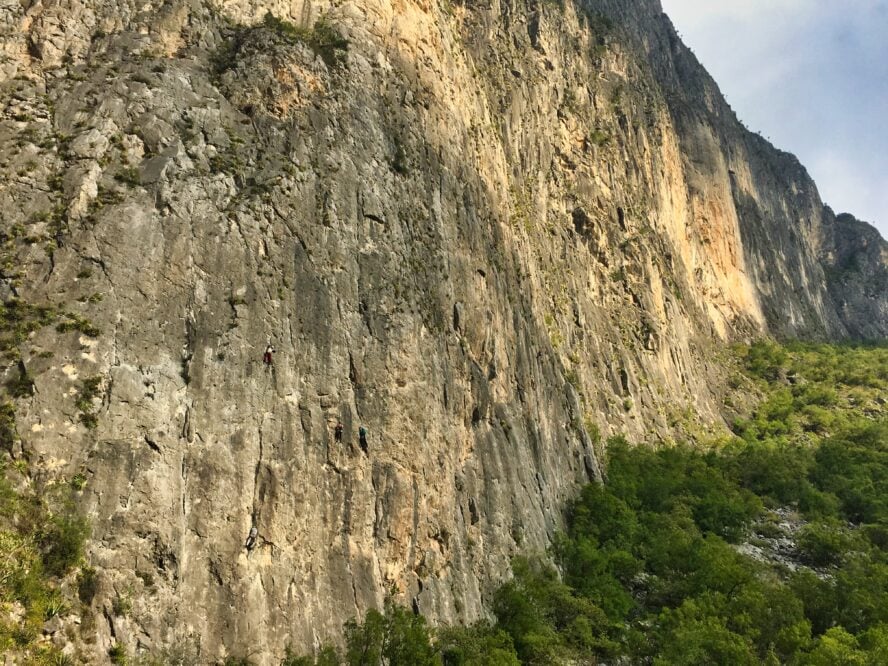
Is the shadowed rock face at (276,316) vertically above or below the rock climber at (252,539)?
above

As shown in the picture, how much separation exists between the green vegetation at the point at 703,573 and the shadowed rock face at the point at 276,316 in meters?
2.08

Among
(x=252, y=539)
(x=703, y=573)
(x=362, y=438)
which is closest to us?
(x=252, y=539)

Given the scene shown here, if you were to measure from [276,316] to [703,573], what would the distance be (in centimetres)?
2959

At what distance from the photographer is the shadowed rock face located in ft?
65.4

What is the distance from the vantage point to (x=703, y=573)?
3869 centimetres

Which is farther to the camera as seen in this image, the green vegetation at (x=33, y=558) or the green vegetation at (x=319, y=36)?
the green vegetation at (x=319, y=36)

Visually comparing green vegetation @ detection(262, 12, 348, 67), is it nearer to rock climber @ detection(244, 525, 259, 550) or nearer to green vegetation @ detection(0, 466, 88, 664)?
rock climber @ detection(244, 525, 259, 550)

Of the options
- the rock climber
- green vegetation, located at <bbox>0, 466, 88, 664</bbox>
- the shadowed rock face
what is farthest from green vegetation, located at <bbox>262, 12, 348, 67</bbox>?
green vegetation, located at <bbox>0, 466, 88, 664</bbox>

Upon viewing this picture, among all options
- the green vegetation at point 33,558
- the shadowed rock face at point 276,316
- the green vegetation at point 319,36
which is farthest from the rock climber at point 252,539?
the green vegetation at point 319,36

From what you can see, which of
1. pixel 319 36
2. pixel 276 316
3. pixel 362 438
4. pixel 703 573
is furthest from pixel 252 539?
pixel 703 573

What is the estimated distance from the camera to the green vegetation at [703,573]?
28.4 m

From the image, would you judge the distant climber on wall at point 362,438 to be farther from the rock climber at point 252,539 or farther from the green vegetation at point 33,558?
the green vegetation at point 33,558

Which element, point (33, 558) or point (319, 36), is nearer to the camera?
point (33, 558)

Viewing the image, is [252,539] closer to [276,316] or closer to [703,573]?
[276,316]
